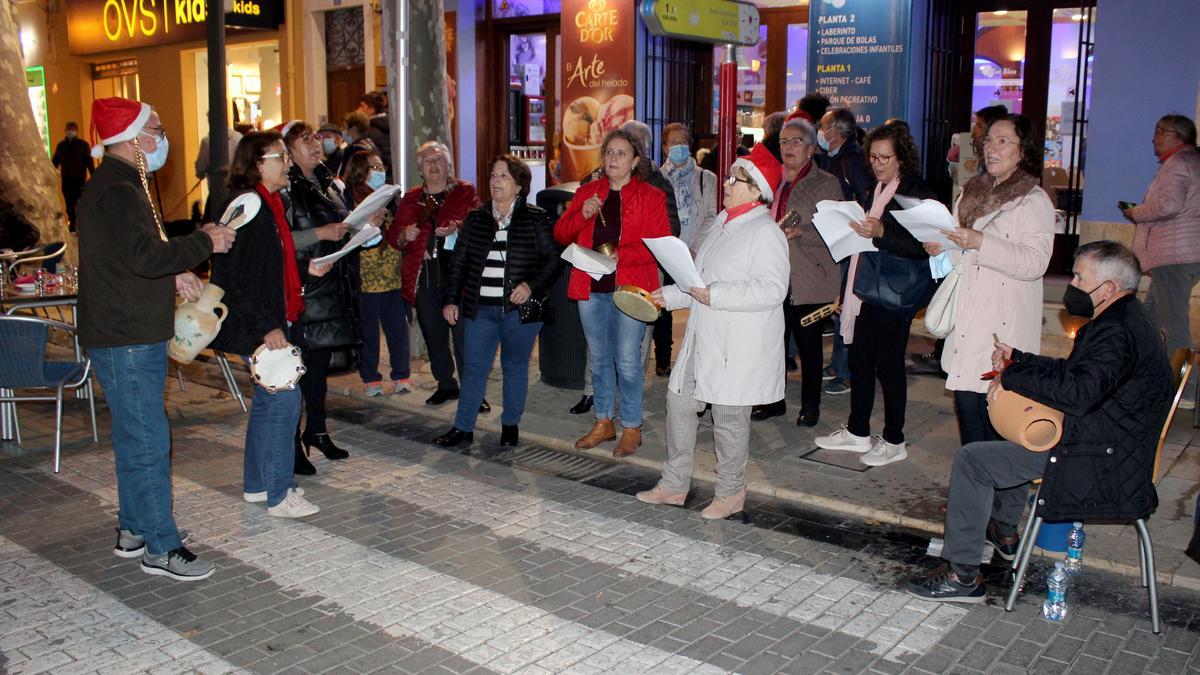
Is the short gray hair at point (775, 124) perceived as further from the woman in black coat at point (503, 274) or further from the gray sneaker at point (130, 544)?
the gray sneaker at point (130, 544)

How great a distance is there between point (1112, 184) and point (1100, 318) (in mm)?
6974

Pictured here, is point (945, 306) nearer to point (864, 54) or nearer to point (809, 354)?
point (809, 354)

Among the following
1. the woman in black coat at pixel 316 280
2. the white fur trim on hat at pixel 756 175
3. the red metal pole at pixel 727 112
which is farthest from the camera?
the red metal pole at pixel 727 112

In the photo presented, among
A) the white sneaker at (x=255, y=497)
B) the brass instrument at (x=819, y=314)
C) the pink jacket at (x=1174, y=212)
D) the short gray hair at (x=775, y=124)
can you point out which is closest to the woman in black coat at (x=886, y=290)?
the brass instrument at (x=819, y=314)

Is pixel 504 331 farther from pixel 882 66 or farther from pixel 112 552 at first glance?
pixel 882 66

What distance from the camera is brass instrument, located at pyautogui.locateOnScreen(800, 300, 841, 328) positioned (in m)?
7.43

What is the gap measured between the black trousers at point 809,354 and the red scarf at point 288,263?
11.5ft

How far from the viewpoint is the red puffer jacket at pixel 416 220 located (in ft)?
25.7

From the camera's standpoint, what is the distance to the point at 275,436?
582cm

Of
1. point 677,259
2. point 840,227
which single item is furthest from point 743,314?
point 840,227

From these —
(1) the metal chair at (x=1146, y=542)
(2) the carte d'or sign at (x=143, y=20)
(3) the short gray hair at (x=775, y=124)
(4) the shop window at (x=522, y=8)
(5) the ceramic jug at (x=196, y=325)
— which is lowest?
(1) the metal chair at (x=1146, y=542)

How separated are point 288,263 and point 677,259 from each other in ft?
6.90

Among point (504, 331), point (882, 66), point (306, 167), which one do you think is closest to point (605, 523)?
point (504, 331)

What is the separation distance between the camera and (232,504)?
6.22 m
